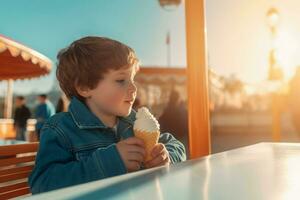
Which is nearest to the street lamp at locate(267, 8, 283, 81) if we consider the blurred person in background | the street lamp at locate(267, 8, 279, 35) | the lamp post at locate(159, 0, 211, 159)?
the street lamp at locate(267, 8, 279, 35)

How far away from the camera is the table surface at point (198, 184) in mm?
500

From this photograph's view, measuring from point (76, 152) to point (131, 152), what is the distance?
206 millimetres

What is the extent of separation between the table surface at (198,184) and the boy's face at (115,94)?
54 centimetres

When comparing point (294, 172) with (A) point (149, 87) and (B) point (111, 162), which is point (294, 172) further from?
(A) point (149, 87)

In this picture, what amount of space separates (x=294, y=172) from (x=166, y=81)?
9.22 metres

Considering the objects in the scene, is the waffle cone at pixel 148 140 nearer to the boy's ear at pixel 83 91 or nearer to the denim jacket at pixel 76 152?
the denim jacket at pixel 76 152

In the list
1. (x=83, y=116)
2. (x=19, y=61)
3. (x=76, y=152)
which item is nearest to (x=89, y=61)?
(x=83, y=116)

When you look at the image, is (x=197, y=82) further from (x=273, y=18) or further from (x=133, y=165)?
(x=273, y=18)

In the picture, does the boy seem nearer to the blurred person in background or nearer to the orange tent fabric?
the orange tent fabric

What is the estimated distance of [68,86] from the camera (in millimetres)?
1425

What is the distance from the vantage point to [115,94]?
131cm

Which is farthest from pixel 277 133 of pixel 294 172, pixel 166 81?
pixel 294 172

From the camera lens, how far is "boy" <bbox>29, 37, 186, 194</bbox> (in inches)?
41.1

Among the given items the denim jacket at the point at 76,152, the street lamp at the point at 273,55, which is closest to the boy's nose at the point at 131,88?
the denim jacket at the point at 76,152
